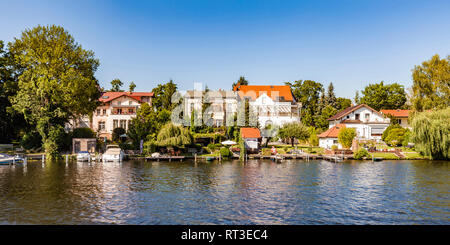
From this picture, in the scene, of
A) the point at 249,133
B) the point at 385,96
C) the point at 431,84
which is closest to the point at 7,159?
the point at 249,133

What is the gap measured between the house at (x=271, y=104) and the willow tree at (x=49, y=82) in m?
44.2

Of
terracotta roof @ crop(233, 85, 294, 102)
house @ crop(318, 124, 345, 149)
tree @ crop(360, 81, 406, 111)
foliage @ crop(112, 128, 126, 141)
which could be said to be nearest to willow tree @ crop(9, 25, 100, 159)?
foliage @ crop(112, 128, 126, 141)

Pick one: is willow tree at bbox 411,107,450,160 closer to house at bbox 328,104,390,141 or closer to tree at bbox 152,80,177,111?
house at bbox 328,104,390,141

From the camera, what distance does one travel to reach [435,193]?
98.8 feet

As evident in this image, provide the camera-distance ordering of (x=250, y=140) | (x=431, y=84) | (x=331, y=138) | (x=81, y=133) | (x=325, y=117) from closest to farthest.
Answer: (x=81, y=133) → (x=250, y=140) → (x=431, y=84) → (x=331, y=138) → (x=325, y=117)

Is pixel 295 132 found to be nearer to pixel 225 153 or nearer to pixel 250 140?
pixel 250 140

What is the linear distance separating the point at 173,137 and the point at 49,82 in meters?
24.3

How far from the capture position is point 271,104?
9344cm

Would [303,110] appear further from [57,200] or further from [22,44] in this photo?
[57,200]

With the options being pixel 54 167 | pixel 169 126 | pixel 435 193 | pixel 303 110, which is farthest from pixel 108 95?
pixel 435 193

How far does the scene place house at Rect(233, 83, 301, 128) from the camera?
3612 inches

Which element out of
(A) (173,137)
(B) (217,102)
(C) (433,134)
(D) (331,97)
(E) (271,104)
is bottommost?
(A) (173,137)

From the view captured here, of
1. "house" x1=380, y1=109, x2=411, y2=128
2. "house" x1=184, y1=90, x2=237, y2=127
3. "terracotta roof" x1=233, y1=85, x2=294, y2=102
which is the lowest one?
"house" x1=380, y1=109, x2=411, y2=128

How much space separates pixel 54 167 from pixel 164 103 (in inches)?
1557
